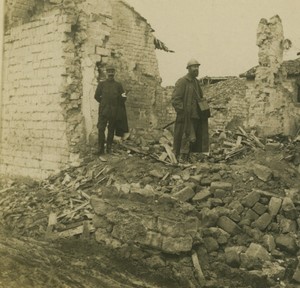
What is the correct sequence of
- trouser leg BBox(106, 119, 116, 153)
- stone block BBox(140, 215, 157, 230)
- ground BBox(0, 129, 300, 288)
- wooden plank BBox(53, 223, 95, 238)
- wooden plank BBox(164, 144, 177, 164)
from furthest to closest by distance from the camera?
trouser leg BBox(106, 119, 116, 153)
wooden plank BBox(164, 144, 177, 164)
wooden plank BBox(53, 223, 95, 238)
stone block BBox(140, 215, 157, 230)
ground BBox(0, 129, 300, 288)

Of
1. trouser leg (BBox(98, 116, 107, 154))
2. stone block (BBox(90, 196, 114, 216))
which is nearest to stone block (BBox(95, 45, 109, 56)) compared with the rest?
trouser leg (BBox(98, 116, 107, 154))

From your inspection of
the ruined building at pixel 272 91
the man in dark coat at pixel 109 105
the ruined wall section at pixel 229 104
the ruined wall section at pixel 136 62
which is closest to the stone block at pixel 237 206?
the man in dark coat at pixel 109 105

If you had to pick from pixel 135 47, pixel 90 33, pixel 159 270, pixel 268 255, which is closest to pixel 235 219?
pixel 268 255

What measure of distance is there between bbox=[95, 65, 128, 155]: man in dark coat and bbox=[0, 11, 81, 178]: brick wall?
2.59ft

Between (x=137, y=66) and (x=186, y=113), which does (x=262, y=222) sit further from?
Result: (x=137, y=66)

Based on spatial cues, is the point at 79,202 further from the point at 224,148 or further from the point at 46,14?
the point at 46,14

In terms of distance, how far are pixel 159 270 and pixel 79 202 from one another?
2.54 meters

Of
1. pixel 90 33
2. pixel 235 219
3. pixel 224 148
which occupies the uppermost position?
pixel 90 33

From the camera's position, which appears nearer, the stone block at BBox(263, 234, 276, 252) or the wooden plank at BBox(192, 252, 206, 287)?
the wooden plank at BBox(192, 252, 206, 287)

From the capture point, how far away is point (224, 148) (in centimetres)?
941

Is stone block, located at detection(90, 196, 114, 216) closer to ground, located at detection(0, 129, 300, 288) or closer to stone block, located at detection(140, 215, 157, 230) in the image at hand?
ground, located at detection(0, 129, 300, 288)

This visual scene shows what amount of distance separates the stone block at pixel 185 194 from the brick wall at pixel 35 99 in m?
3.44

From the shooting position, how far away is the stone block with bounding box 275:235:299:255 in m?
5.50

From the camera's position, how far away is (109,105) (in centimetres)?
858
